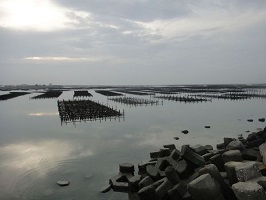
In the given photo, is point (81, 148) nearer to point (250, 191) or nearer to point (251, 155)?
point (251, 155)

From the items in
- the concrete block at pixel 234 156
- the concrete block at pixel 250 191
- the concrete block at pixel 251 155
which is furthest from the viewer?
the concrete block at pixel 251 155

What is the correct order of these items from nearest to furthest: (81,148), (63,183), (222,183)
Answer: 1. (222,183)
2. (63,183)
3. (81,148)

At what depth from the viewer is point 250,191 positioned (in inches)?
298

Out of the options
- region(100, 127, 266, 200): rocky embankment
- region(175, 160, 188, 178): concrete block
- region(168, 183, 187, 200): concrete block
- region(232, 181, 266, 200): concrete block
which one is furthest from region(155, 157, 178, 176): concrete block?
region(232, 181, 266, 200): concrete block

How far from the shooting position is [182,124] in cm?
3092

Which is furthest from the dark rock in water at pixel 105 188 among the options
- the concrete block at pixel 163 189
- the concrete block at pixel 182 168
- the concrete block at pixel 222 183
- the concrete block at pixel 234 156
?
the concrete block at pixel 234 156

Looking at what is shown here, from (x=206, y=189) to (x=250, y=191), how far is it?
56.1 inches

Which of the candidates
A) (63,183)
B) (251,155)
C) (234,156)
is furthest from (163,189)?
(63,183)

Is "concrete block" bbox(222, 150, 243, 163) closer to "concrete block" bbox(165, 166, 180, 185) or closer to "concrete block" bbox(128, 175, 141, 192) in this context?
"concrete block" bbox(165, 166, 180, 185)

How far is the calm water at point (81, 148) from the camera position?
42.1ft

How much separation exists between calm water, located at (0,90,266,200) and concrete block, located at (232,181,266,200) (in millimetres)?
5234

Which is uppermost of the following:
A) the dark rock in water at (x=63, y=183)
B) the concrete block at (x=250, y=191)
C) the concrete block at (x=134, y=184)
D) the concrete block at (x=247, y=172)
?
the concrete block at (x=247, y=172)

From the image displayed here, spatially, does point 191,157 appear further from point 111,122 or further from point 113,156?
point 111,122

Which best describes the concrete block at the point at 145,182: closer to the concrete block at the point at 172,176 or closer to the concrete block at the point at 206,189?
the concrete block at the point at 172,176
